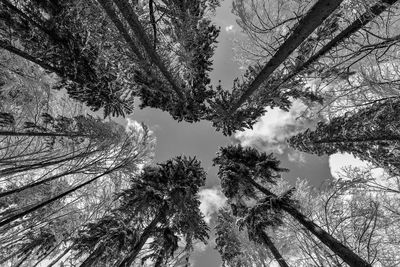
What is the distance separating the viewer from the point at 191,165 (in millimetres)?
8828

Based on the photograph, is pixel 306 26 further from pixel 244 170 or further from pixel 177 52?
pixel 244 170

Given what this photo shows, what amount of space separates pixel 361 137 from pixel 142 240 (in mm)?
8072

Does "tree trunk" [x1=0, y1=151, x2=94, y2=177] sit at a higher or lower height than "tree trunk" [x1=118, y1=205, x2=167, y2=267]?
higher

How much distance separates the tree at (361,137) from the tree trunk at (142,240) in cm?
652

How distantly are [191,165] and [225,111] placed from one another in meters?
2.49

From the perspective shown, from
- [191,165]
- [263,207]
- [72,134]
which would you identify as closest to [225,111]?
[191,165]

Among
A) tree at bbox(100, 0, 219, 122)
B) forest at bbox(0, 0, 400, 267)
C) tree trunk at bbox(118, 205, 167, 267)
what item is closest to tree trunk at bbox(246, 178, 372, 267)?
forest at bbox(0, 0, 400, 267)

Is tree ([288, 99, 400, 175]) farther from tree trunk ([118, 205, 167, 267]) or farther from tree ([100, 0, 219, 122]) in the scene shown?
tree trunk ([118, 205, 167, 267])

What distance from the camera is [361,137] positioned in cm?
807

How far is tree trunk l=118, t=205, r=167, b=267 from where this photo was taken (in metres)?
5.20

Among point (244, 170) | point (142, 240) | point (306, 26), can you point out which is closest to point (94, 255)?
point (142, 240)

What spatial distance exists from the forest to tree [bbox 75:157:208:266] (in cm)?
4

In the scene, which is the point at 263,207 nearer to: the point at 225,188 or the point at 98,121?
the point at 225,188

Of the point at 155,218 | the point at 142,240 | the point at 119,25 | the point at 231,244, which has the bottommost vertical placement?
the point at 142,240
